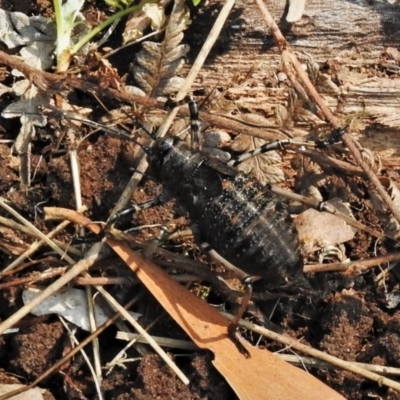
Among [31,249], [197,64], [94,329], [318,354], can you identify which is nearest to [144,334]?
[94,329]

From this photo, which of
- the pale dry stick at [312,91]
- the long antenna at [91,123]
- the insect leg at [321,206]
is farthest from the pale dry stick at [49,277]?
the pale dry stick at [312,91]

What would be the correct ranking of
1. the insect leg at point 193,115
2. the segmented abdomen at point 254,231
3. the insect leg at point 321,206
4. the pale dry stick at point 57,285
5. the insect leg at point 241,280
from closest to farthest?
the segmented abdomen at point 254,231 → the insect leg at point 241,280 → the pale dry stick at point 57,285 → the insect leg at point 321,206 → the insect leg at point 193,115

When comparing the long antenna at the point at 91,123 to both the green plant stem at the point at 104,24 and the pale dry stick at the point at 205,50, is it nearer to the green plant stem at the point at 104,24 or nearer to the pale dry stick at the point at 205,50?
the pale dry stick at the point at 205,50

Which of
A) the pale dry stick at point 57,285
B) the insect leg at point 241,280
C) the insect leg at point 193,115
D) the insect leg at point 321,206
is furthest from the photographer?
the insect leg at point 193,115

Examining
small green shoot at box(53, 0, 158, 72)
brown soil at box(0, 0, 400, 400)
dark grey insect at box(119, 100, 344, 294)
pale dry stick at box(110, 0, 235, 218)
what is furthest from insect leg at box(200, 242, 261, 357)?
small green shoot at box(53, 0, 158, 72)

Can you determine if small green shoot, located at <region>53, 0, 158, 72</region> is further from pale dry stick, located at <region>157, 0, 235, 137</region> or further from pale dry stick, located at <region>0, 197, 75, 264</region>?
pale dry stick, located at <region>0, 197, 75, 264</region>

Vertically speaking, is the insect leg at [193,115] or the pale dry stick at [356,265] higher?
the insect leg at [193,115]

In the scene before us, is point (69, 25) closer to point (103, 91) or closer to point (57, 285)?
point (103, 91)
